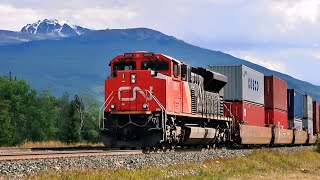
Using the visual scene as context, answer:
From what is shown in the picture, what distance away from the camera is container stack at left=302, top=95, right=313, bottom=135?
142 feet

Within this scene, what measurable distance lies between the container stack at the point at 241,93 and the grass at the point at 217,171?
435 cm

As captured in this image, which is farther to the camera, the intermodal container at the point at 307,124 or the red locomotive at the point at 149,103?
the intermodal container at the point at 307,124

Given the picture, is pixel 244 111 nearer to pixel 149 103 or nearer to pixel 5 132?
pixel 149 103

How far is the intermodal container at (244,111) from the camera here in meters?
29.7

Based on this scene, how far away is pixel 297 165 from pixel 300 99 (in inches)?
772

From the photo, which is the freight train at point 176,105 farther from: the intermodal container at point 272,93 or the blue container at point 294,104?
the blue container at point 294,104

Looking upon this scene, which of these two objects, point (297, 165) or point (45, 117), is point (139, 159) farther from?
point (45, 117)

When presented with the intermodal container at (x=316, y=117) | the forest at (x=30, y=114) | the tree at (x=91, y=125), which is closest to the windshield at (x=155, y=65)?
the intermodal container at (x=316, y=117)

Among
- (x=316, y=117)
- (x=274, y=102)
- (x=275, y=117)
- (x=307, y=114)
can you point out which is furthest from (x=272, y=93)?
(x=316, y=117)

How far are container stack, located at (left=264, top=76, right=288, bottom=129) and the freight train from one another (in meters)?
1.71

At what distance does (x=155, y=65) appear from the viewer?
74.2 ft

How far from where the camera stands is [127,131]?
845 inches

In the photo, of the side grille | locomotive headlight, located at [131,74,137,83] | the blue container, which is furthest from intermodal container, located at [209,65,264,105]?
the blue container

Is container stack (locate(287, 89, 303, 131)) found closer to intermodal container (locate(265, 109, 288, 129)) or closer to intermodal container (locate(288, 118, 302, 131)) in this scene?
intermodal container (locate(288, 118, 302, 131))
